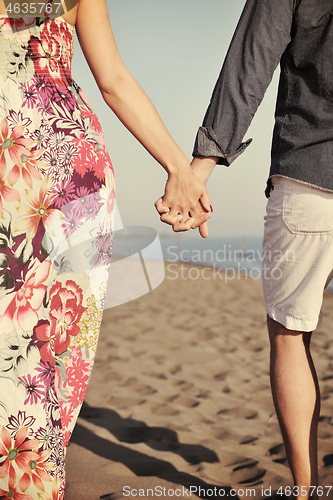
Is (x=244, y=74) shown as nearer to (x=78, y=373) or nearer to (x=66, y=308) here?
(x=66, y=308)

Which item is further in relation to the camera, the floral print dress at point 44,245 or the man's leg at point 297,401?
the man's leg at point 297,401

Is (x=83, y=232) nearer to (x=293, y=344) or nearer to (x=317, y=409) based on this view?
(x=293, y=344)

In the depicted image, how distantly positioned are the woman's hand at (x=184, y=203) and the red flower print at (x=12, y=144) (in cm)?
63

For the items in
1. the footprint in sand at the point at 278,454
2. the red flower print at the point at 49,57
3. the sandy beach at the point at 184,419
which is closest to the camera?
the red flower print at the point at 49,57

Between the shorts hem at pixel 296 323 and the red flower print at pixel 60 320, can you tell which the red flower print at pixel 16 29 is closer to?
the red flower print at pixel 60 320

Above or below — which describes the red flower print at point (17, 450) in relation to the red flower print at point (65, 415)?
above

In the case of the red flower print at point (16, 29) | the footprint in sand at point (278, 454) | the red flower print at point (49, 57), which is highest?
the red flower print at point (16, 29)

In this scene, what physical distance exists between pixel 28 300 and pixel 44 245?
0.15m

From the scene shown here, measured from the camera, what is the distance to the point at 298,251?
1.44 m

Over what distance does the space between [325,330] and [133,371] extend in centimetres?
299

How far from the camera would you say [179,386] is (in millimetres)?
3420

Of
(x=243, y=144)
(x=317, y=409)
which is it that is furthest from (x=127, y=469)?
(x=243, y=144)

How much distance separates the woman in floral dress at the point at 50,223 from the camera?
1108 mm

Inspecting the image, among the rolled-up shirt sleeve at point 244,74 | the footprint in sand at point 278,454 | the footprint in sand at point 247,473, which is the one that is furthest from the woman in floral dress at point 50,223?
the footprint in sand at point 278,454
